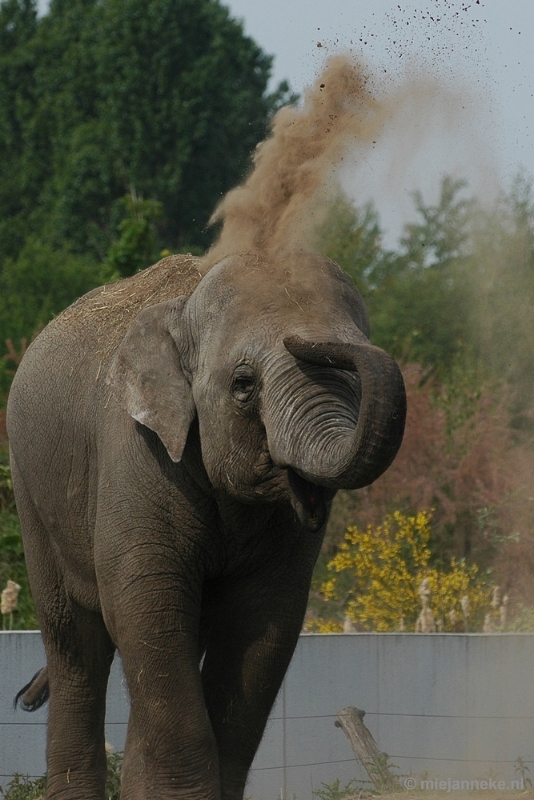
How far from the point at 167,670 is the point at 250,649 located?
459 millimetres

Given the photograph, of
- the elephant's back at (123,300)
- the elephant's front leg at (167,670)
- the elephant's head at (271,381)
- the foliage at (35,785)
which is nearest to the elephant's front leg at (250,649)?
the elephant's front leg at (167,670)

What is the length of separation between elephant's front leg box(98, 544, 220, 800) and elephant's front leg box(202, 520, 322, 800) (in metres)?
0.30

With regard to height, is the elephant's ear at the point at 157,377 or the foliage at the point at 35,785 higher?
the elephant's ear at the point at 157,377

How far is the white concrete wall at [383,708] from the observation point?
10102 mm

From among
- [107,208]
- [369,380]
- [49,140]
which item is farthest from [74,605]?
[49,140]

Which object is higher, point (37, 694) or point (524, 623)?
point (524, 623)

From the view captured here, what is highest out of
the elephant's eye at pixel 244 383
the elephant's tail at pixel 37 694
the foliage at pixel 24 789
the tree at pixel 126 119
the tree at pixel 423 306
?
the tree at pixel 126 119

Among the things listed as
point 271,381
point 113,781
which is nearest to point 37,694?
point 113,781

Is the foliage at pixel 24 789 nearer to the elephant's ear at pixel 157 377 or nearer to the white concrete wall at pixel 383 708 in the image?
the white concrete wall at pixel 383 708

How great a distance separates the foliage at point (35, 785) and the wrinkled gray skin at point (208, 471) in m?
2.09

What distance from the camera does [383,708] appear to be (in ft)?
34.5

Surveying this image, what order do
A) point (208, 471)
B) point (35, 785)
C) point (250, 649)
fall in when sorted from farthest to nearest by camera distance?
point (35, 785) < point (250, 649) < point (208, 471)

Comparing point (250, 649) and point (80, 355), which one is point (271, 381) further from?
point (80, 355)

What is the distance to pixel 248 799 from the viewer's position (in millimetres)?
9281
